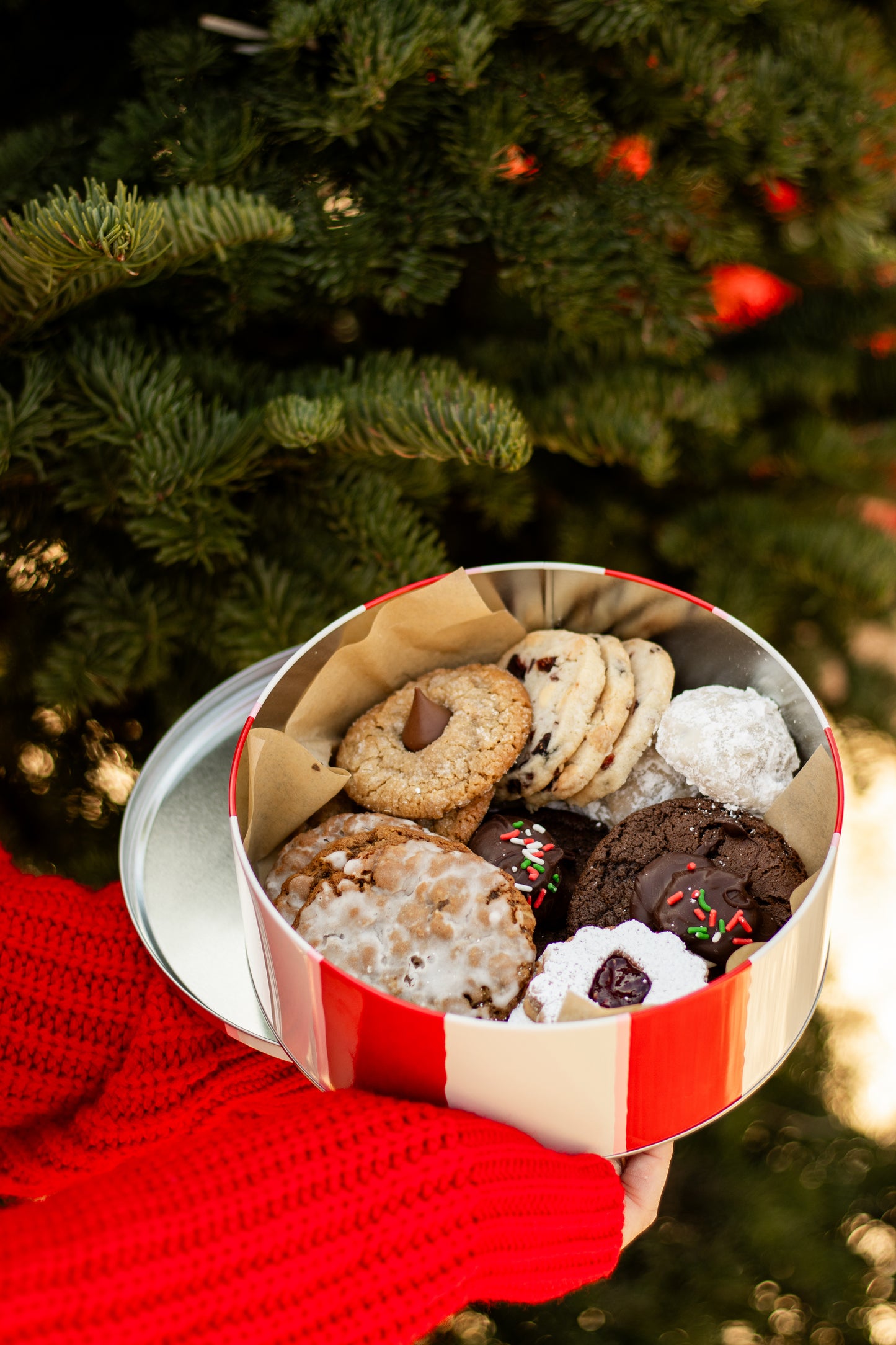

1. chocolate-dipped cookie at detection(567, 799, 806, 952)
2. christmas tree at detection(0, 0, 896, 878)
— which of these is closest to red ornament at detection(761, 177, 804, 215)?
christmas tree at detection(0, 0, 896, 878)

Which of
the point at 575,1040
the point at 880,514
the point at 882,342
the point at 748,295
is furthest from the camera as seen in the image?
the point at 880,514

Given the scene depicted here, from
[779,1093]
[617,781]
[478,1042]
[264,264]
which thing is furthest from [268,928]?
[779,1093]

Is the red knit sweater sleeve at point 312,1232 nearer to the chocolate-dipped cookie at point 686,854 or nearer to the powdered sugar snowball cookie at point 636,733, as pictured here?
the chocolate-dipped cookie at point 686,854

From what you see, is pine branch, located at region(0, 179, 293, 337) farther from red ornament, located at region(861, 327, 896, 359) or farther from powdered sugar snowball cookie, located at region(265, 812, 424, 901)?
red ornament, located at region(861, 327, 896, 359)

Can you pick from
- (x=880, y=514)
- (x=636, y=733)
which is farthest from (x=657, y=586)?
(x=880, y=514)

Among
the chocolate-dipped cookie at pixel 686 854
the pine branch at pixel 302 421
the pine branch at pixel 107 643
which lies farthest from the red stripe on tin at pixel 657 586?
the pine branch at pixel 107 643

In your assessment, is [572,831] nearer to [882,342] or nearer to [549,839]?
[549,839]

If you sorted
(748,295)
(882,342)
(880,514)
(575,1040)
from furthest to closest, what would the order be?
(880,514)
(748,295)
(882,342)
(575,1040)
